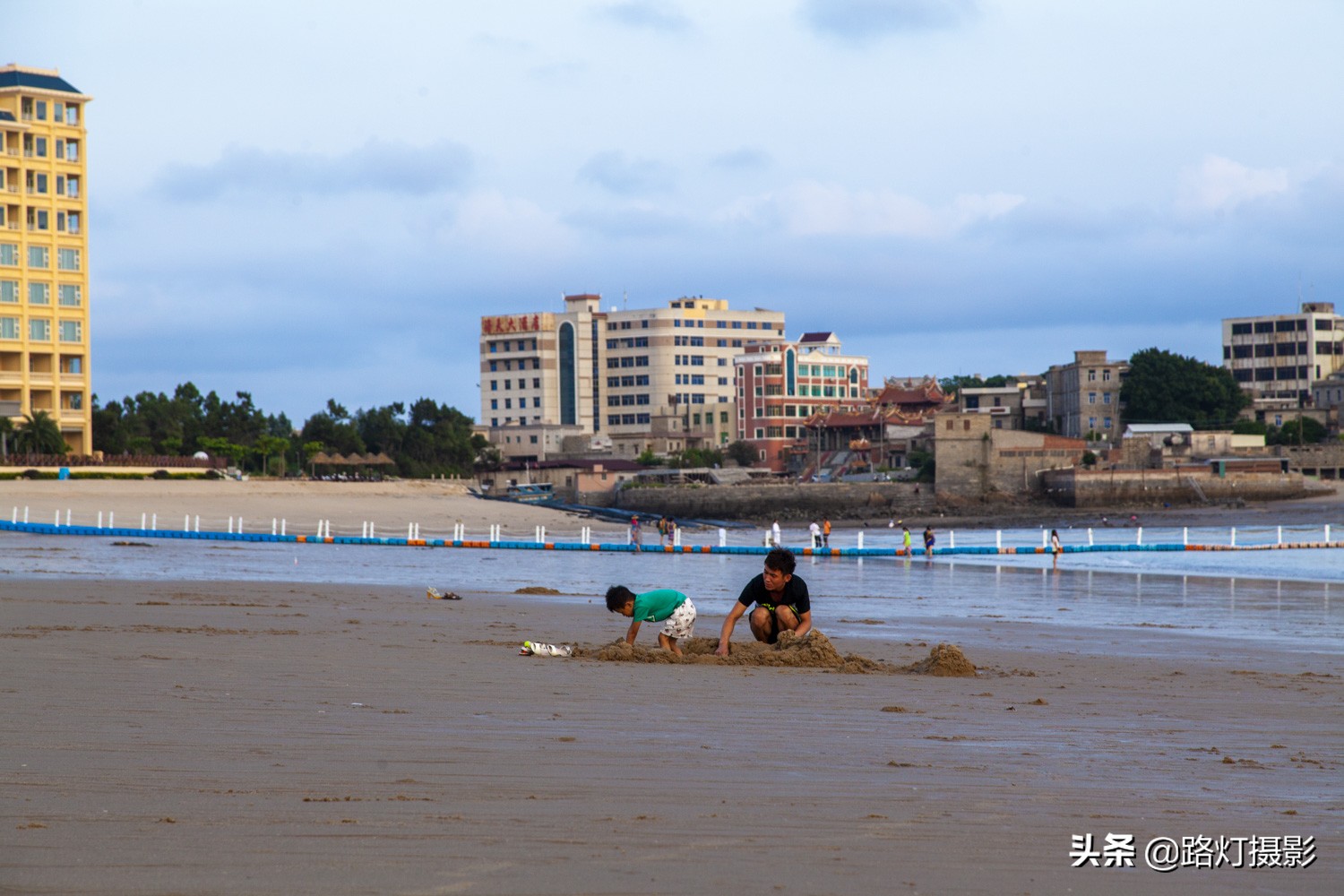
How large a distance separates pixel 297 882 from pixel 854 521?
285 ft

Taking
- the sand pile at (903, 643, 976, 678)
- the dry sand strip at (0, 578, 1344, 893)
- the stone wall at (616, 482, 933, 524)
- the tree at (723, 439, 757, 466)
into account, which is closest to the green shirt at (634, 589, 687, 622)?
the dry sand strip at (0, 578, 1344, 893)

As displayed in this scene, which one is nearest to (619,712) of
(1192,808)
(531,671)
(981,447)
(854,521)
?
(531,671)

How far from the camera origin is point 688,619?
39.3 feet

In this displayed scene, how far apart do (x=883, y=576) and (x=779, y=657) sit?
2190cm

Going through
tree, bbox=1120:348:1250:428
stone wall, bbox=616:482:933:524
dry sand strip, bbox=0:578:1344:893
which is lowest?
stone wall, bbox=616:482:933:524

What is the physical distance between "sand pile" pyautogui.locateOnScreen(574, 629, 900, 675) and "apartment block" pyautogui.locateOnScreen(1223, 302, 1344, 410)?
4963 inches

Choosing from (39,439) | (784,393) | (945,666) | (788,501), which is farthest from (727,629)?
(784,393)

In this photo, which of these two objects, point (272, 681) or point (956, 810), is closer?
point (956, 810)

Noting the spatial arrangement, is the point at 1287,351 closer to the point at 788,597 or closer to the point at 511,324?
the point at 511,324

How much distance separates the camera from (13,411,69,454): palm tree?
7900 cm

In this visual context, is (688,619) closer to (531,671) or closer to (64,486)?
(531,671)

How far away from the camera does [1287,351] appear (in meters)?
131

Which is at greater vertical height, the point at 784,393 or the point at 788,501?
the point at 784,393

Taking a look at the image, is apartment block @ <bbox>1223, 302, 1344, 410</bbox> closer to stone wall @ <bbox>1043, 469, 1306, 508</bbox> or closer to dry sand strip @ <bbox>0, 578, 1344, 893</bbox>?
stone wall @ <bbox>1043, 469, 1306, 508</bbox>
